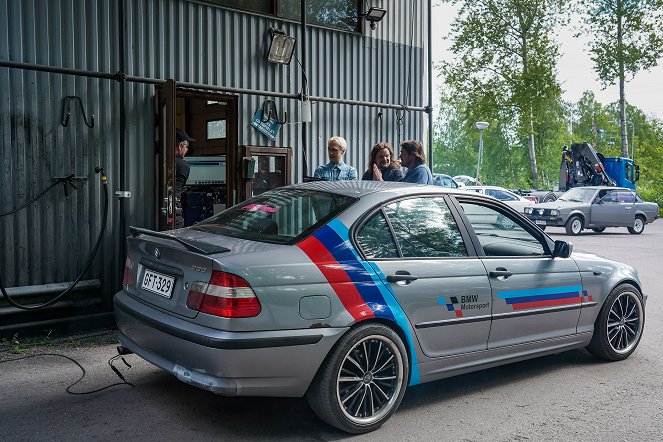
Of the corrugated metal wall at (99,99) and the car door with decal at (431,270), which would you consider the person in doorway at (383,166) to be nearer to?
the corrugated metal wall at (99,99)

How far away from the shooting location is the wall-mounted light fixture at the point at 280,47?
26.8 ft

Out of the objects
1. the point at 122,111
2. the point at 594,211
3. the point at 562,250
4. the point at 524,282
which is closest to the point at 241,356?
the point at 524,282

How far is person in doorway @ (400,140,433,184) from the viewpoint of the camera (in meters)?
7.39

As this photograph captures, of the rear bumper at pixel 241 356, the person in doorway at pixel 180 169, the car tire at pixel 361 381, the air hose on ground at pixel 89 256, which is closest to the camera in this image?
the rear bumper at pixel 241 356

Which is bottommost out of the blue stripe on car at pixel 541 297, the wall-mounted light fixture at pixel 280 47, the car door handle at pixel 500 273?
the blue stripe on car at pixel 541 297

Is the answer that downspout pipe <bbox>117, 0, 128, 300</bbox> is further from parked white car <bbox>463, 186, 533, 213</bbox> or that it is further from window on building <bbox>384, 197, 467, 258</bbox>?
parked white car <bbox>463, 186, 533, 213</bbox>

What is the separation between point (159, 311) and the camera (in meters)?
4.01

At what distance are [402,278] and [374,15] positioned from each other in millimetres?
5987

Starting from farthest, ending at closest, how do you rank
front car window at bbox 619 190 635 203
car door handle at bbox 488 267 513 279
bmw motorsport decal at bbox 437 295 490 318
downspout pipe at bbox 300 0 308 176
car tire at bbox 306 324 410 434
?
front car window at bbox 619 190 635 203 < downspout pipe at bbox 300 0 308 176 < car door handle at bbox 488 267 513 279 < bmw motorsport decal at bbox 437 295 490 318 < car tire at bbox 306 324 410 434

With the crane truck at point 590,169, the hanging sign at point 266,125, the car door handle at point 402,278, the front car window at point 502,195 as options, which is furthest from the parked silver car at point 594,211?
the car door handle at point 402,278

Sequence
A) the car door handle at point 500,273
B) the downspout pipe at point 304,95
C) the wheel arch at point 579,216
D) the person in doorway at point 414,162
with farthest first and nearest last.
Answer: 1. the wheel arch at point 579,216
2. the downspout pipe at point 304,95
3. the person in doorway at point 414,162
4. the car door handle at point 500,273

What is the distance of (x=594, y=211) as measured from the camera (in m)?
20.4

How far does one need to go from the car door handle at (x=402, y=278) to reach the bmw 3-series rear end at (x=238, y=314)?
0.43 meters

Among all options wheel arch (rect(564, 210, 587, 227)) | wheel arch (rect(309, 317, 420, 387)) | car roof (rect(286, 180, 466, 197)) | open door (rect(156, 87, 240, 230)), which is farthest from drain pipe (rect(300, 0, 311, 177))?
wheel arch (rect(564, 210, 587, 227))
